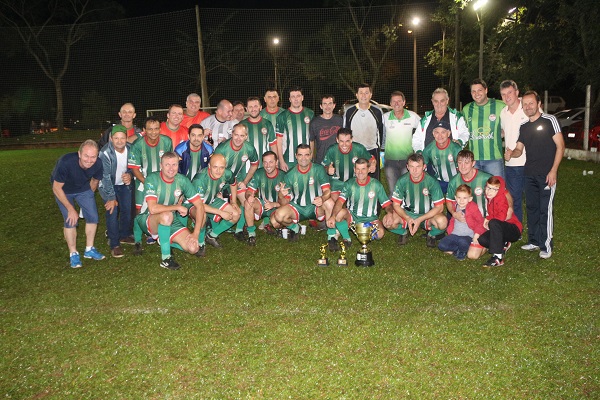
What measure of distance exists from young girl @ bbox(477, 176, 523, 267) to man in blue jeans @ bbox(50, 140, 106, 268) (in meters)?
4.10

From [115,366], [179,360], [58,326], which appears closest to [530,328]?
[179,360]

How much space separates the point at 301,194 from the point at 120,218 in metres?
2.23

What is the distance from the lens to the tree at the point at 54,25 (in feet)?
99.6

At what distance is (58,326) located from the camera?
13.5ft

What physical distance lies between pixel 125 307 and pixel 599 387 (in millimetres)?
3493

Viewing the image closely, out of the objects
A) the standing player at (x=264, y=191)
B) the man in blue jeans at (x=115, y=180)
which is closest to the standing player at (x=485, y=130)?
the standing player at (x=264, y=191)

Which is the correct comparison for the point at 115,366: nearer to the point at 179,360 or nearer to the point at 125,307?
the point at 179,360

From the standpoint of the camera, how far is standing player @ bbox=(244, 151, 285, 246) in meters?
6.57

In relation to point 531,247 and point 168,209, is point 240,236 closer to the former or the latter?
point 168,209

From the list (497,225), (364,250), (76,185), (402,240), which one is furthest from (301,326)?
(76,185)

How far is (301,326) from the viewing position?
398cm

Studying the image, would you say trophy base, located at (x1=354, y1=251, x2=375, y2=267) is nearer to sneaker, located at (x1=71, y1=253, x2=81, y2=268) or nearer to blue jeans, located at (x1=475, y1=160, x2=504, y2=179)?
blue jeans, located at (x1=475, y1=160, x2=504, y2=179)

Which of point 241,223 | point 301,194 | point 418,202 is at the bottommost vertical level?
point 241,223

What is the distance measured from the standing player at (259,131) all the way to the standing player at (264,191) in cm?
47
